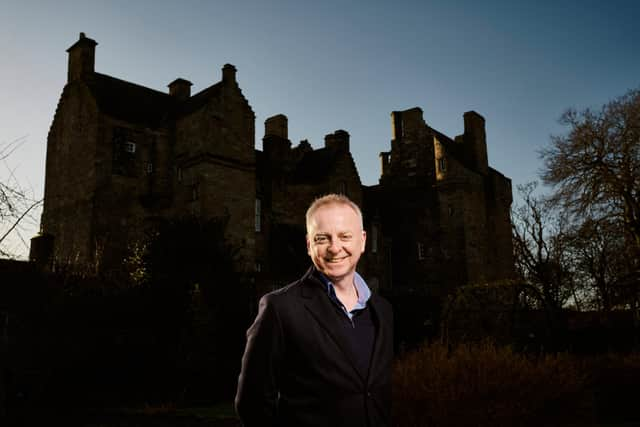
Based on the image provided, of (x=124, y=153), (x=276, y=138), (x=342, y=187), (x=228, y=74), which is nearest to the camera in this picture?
(x=124, y=153)

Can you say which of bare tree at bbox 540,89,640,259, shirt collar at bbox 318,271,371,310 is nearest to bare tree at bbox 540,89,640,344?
bare tree at bbox 540,89,640,259

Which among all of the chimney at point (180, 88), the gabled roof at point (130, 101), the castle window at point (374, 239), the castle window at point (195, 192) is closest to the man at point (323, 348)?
the castle window at point (195, 192)

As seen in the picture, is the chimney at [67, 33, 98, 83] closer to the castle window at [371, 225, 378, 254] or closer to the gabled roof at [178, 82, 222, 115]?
the gabled roof at [178, 82, 222, 115]

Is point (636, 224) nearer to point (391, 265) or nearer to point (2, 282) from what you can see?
point (391, 265)

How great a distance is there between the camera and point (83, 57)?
28281 mm

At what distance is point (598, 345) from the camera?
1812 centimetres

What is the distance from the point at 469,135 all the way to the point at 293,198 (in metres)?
13.5

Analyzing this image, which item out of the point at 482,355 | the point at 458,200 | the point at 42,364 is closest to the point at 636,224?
the point at 458,200

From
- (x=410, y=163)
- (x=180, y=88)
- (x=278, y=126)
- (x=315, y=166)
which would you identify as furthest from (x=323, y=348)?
(x=410, y=163)

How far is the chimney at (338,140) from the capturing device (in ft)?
114

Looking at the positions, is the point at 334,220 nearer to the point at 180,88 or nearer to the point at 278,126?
the point at 180,88

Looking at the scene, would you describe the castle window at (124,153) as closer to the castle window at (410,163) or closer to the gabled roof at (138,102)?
the gabled roof at (138,102)

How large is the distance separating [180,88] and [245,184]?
969cm

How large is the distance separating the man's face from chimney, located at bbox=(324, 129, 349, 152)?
31732mm
